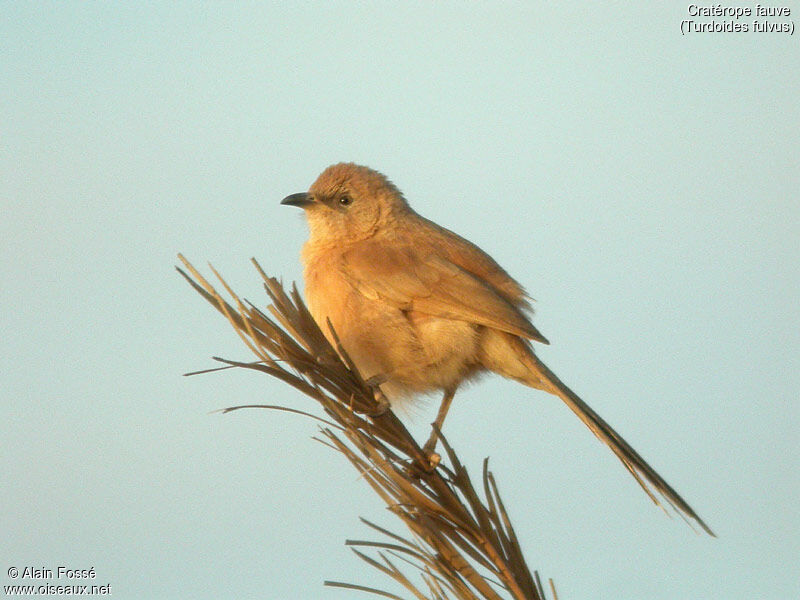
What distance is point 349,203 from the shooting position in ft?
17.9

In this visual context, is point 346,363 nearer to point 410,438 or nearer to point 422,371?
point 410,438

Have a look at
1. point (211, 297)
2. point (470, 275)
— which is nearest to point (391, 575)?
point (211, 297)

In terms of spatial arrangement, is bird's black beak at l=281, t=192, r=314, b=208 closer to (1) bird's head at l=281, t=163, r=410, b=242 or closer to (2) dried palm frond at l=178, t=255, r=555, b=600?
(1) bird's head at l=281, t=163, r=410, b=242

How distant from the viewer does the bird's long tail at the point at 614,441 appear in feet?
9.96

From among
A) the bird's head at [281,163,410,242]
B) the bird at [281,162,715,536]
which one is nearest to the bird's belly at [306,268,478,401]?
the bird at [281,162,715,536]

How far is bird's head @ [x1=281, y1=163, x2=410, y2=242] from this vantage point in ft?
17.4

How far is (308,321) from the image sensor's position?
2693mm

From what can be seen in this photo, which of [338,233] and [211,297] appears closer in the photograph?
[211,297]

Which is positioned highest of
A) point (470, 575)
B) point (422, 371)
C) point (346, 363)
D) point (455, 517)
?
point (422, 371)

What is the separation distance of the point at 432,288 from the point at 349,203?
1119 mm

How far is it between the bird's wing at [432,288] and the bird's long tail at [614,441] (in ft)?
0.72

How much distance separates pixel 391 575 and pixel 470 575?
0.20 meters

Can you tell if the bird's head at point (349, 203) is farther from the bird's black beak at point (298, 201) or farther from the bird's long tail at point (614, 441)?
the bird's long tail at point (614, 441)

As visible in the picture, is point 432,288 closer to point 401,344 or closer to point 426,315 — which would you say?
point 426,315
